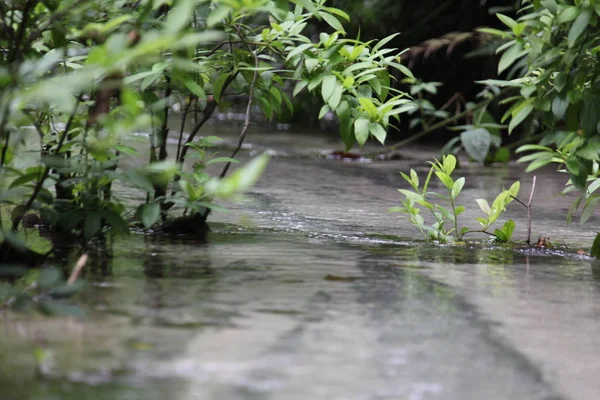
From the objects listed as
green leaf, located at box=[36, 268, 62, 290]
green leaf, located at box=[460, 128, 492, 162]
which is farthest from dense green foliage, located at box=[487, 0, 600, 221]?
green leaf, located at box=[460, 128, 492, 162]

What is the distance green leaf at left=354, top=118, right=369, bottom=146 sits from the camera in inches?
85.4

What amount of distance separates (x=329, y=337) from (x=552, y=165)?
3.84 m

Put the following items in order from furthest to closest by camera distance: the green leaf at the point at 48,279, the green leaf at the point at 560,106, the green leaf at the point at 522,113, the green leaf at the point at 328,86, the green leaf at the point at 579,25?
1. the green leaf at the point at 522,113
2. the green leaf at the point at 560,106
3. the green leaf at the point at 328,86
4. the green leaf at the point at 579,25
5. the green leaf at the point at 48,279

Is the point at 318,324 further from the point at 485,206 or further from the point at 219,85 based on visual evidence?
the point at 485,206

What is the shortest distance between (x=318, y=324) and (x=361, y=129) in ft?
2.51

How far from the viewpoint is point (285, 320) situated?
1554mm

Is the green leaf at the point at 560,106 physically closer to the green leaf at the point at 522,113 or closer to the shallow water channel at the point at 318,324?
the green leaf at the point at 522,113

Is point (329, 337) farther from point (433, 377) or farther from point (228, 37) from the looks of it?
point (228, 37)

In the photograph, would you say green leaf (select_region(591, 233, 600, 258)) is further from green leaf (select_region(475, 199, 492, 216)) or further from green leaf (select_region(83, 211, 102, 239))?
green leaf (select_region(83, 211, 102, 239))

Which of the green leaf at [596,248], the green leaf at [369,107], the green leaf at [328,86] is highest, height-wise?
the green leaf at [328,86]

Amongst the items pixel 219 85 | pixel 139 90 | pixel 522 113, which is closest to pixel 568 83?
pixel 522 113

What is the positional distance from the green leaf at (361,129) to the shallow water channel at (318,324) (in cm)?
31

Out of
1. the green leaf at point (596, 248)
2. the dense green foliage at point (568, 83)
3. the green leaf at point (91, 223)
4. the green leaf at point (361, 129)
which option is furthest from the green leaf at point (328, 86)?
the green leaf at point (596, 248)

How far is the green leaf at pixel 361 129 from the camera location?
7.11ft
